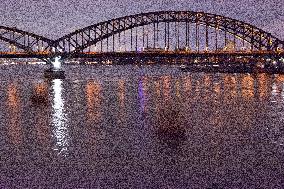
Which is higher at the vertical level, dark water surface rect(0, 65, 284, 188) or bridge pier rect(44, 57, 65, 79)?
bridge pier rect(44, 57, 65, 79)

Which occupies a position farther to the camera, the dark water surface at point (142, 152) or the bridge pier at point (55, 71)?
the bridge pier at point (55, 71)

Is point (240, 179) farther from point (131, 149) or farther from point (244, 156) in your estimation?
point (131, 149)

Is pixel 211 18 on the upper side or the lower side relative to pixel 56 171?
upper

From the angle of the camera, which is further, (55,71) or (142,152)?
(55,71)

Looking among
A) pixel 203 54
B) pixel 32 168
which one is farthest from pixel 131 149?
pixel 203 54

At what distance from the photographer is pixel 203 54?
375 feet

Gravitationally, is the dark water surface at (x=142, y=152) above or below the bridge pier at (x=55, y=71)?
below

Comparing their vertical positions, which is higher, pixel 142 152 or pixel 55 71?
pixel 55 71

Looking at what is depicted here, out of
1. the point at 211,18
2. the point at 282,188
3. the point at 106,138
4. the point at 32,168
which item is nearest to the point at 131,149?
the point at 106,138

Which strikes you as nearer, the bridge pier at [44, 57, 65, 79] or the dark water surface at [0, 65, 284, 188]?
the dark water surface at [0, 65, 284, 188]

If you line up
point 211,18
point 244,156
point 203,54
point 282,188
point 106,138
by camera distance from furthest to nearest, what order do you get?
1. point 211,18
2. point 203,54
3. point 106,138
4. point 244,156
5. point 282,188

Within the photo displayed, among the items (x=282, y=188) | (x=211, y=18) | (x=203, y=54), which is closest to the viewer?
(x=282, y=188)

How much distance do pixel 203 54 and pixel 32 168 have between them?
102 meters

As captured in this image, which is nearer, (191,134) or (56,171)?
(56,171)
